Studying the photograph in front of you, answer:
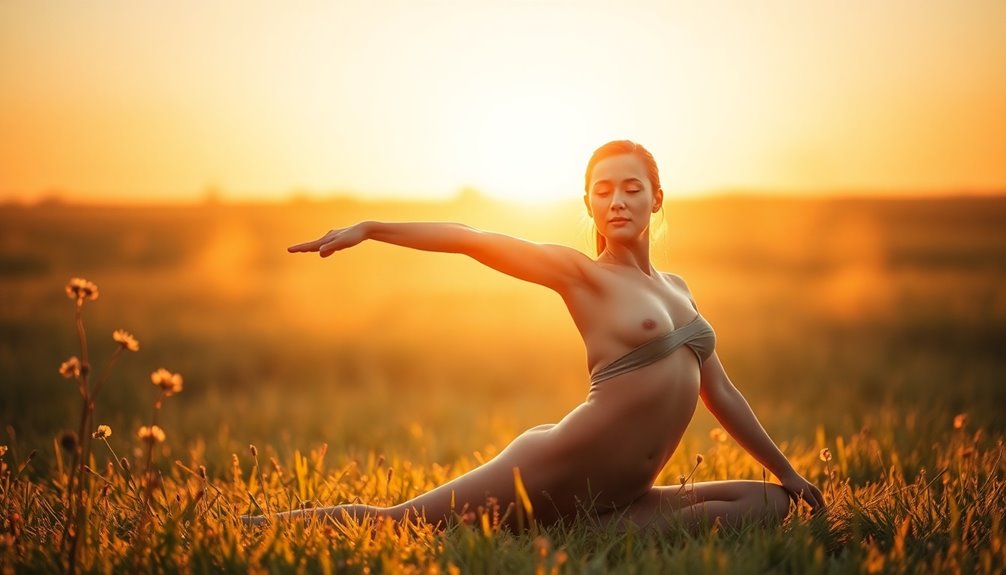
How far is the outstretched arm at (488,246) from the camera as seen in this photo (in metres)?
3.54

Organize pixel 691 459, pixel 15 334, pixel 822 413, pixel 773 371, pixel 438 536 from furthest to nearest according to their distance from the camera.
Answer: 1. pixel 15 334
2. pixel 773 371
3. pixel 822 413
4. pixel 691 459
5. pixel 438 536

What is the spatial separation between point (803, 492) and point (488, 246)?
1855 millimetres

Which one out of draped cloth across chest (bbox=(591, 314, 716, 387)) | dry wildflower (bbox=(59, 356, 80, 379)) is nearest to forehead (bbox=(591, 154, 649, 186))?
draped cloth across chest (bbox=(591, 314, 716, 387))

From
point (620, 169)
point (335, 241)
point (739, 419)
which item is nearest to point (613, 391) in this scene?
point (739, 419)

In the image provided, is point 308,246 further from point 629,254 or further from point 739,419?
point 739,419

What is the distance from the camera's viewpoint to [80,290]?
9.96 ft

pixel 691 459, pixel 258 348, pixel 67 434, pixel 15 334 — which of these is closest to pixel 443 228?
pixel 67 434

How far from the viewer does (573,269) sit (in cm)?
370

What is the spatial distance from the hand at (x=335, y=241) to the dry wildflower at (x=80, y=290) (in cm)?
72

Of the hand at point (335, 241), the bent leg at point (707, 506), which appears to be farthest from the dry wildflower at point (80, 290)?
the bent leg at point (707, 506)

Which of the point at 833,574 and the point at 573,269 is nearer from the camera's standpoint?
the point at 833,574

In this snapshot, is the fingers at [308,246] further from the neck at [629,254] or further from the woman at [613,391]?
the neck at [629,254]

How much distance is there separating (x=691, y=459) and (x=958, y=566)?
7.45 ft

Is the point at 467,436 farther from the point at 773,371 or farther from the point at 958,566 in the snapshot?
the point at 773,371
